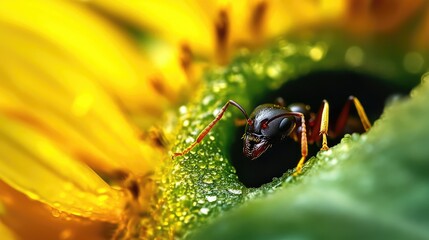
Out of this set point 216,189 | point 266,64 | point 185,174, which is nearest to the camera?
point 216,189

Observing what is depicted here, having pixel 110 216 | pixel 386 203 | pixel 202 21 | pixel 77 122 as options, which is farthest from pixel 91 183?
pixel 386 203

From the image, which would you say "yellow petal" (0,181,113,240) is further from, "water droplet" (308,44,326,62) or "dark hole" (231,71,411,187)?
"water droplet" (308,44,326,62)

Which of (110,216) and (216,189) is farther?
(110,216)

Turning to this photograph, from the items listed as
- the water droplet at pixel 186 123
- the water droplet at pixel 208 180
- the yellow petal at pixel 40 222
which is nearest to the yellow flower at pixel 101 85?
the yellow petal at pixel 40 222

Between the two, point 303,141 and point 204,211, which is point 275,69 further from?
point 204,211

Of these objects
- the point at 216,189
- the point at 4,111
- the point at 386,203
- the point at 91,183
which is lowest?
the point at 386,203

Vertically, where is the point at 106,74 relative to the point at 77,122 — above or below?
above

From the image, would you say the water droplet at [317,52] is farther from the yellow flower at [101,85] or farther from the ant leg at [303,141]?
the ant leg at [303,141]

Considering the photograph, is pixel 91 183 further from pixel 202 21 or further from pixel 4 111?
pixel 202 21
